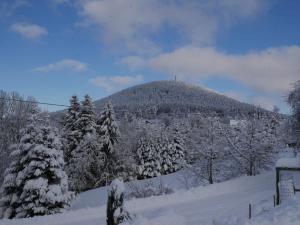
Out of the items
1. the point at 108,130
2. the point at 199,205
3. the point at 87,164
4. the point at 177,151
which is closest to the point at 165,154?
the point at 177,151

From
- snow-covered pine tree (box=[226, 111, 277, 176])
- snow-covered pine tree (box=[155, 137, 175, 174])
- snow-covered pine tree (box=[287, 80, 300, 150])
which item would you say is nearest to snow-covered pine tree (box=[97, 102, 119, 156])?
snow-covered pine tree (box=[226, 111, 277, 176])

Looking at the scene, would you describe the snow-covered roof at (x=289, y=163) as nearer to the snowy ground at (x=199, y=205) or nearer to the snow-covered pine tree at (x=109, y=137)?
the snowy ground at (x=199, y=205)

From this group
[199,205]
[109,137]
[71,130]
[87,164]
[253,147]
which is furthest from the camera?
[71,130]

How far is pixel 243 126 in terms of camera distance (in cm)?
3581

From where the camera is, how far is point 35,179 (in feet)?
68.2

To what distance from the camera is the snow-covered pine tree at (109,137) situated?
35812mm

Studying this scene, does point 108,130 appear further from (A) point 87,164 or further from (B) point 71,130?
(A) point 87,164

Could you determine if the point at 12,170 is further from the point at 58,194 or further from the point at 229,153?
the point at 229,153

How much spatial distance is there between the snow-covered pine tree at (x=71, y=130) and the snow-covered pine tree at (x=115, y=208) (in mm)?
24760

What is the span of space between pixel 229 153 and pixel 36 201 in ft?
66.1

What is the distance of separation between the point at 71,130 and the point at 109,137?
4.12 metres

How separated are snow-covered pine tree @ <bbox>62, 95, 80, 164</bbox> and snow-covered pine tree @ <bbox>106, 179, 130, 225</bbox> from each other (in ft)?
81.2

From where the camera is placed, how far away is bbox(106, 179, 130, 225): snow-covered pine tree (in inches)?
463

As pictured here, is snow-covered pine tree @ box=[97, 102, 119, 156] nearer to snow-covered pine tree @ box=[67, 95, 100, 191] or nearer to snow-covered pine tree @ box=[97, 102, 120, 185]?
snow-covered pine tree @ box=[97, 102, 120, 185]
